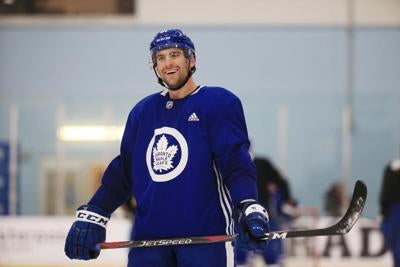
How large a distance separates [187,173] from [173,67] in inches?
13.0

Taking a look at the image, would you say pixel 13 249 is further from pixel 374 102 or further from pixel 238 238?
pixel 238 238

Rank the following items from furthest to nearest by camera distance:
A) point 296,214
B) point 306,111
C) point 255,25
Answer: point 255,25 < point 306,111 < point 296,214

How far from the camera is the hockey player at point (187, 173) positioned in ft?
9.70

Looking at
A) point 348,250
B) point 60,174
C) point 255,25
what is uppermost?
point 255,25

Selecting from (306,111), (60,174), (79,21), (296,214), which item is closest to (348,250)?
(296,214)

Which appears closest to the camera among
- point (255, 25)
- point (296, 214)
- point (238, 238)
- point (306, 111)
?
point (238, 238)

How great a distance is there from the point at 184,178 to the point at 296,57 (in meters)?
7.85

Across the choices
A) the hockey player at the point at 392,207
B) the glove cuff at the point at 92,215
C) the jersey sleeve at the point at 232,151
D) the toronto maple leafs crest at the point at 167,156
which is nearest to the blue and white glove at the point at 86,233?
the glove cuff at the point at 92,215

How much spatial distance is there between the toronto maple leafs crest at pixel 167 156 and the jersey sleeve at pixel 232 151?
0.09 meters

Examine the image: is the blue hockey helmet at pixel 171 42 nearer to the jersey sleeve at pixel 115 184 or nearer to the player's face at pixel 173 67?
the player's face at pixel 173 67

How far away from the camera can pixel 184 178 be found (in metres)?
2.98

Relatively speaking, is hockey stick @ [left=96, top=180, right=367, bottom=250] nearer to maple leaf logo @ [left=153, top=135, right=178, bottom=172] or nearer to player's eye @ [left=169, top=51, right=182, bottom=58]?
maple leaf logo @ [left=153, top=135, right=178, bottom=172]

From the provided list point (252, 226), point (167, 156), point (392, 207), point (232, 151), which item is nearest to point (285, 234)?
point (252, 226)

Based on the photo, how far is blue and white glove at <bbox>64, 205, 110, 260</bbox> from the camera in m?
3.08
